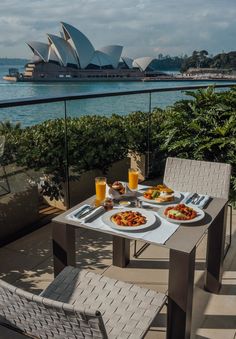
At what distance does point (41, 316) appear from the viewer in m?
0.98

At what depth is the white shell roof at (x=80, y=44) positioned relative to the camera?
37.0 metres

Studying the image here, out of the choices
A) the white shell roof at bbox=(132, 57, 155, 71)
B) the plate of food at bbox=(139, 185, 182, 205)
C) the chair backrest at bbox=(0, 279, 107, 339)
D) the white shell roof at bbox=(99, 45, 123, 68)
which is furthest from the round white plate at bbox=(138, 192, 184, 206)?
the white shell roof at bbox=(132, 57, 155, 71)

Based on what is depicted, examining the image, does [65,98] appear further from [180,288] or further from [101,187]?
[180,288]

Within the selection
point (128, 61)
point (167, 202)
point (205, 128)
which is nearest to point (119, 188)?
point (167, 202)

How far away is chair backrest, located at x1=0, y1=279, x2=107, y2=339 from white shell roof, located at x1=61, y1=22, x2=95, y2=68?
39159 mm

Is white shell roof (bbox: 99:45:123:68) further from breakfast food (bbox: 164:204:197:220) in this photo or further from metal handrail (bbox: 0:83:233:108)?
breakfast food (bbox: 164:204:197:220)

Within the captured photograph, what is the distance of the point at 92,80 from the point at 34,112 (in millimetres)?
45110

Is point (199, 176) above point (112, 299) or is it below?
above

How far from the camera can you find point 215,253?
217 cm

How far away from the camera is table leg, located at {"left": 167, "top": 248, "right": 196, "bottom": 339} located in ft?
4.82

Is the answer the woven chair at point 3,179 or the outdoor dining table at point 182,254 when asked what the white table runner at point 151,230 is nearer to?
the outdoor dining table at point 182,254

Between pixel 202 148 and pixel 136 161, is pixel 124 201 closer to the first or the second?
pixel 202 148

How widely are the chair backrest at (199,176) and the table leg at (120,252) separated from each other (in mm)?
555

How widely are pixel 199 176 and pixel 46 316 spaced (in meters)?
Answer: 1.73
